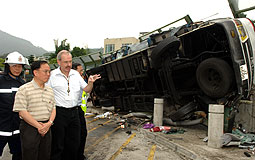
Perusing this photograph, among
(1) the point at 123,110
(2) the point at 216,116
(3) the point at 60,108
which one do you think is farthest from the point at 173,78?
(3) the point at 60,108

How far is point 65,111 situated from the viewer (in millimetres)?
2996

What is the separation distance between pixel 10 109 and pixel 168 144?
10.4 ft

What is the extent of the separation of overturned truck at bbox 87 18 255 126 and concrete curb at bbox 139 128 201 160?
34.3 inches

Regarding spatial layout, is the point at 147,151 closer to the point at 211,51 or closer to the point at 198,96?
the point at 198,96

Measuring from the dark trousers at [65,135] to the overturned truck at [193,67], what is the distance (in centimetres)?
322

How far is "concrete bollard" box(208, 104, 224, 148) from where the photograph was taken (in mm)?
3977

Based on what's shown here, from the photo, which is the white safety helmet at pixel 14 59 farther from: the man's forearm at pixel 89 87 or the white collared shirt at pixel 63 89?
the man's forearm at pixel 89 87

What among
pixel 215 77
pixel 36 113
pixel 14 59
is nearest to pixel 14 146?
pixel 36 113

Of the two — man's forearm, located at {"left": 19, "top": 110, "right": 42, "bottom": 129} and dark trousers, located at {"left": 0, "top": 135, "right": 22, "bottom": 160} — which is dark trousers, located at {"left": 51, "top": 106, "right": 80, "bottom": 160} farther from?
man's forearm, located at {"left": 19, "top": 110, "right": 42, "bottom": 129}

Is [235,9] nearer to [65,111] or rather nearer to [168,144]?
[168,144]

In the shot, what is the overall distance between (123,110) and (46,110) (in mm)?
6596

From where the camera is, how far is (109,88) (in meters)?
9.59

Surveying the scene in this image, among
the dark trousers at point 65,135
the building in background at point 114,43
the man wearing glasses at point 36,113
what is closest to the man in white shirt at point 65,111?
the dark trousers at point 65,135

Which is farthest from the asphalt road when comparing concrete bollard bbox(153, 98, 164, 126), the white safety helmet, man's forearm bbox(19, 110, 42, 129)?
the white safety helmet
